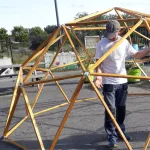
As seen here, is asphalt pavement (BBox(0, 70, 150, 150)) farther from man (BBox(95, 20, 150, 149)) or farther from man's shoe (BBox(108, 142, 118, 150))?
man (BBox(95, 20, 150, 149))

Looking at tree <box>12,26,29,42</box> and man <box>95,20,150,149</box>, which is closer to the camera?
man <box>95,20,150,149</box>

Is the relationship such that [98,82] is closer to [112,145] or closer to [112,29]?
[112,29]

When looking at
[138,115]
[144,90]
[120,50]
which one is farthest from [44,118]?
[144,90]

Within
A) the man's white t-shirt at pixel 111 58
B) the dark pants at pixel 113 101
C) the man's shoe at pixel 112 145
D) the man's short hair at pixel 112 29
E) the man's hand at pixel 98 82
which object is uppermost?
the man's short hair at pixel 112 29

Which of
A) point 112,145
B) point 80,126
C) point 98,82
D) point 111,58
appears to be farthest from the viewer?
point 80,126

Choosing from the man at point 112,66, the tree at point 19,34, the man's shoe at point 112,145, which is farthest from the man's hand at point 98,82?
the tree at point 19,34

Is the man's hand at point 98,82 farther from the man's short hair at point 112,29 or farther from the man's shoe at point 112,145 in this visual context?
the man's shoe at point 112,145

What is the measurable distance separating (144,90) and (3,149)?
198 inches

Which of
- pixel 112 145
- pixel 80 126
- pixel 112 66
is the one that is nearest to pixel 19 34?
pixel 80 126

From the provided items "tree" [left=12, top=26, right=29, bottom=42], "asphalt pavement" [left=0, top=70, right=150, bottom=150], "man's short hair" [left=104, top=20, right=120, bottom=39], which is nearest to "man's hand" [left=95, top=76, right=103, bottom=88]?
"man's short hair" [left=104, top=20, right=120, bottom=39]

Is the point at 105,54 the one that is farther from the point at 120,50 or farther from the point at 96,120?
the point at 96,120

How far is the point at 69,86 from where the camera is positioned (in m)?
9.92

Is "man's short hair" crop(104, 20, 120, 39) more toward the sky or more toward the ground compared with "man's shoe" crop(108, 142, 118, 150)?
more toward the sky

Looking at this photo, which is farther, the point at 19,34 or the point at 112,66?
the point at 19,34
